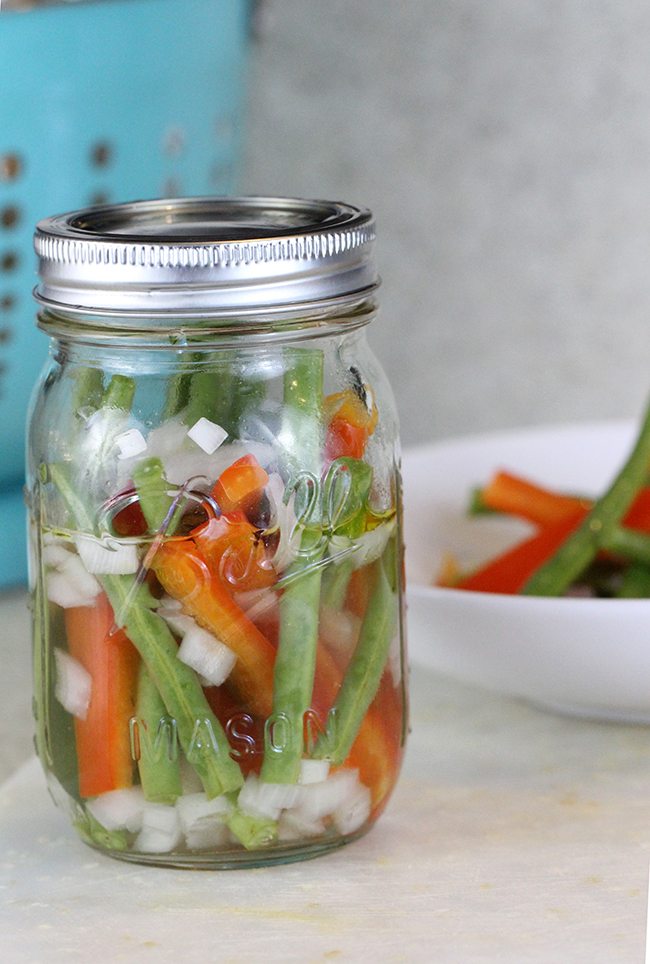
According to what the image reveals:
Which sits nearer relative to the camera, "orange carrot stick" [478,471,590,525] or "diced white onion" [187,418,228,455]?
"diced white onion" [187,418,228,455]

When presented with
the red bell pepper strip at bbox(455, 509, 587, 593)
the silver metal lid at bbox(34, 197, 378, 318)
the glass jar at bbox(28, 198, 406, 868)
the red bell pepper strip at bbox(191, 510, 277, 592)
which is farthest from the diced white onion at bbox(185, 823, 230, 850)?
the red bell pepper strip at bbox(455, 509, 587, 593)

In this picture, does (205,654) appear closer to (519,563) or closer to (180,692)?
(180,692)

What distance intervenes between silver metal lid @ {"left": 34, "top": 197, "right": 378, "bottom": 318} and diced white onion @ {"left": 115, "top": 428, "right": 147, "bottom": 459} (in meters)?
0.05

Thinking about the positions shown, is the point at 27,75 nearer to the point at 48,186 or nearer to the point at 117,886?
the point at 48,186

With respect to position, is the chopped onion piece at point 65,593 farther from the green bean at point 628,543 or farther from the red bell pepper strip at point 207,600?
the green bean at point 628,543

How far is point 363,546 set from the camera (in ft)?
2.00

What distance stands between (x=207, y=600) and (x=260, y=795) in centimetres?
9

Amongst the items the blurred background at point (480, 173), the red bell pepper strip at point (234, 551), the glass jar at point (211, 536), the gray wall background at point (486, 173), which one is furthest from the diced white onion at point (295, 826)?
the gray wall background at point (486, 173)

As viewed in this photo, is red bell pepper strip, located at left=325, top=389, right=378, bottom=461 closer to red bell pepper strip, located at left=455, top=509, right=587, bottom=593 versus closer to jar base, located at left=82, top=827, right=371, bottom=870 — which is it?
jar base, located at left=82, top=827, right=371, bottom=870

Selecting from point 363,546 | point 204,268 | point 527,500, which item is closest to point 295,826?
point 363,546

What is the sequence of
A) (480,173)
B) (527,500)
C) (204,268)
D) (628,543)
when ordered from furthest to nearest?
(480,173) → (527,500) → (628,543) → (204,268)

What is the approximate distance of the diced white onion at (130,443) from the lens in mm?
575

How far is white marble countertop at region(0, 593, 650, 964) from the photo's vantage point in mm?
555

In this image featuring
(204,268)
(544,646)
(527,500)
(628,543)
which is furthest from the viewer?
(527,500)
